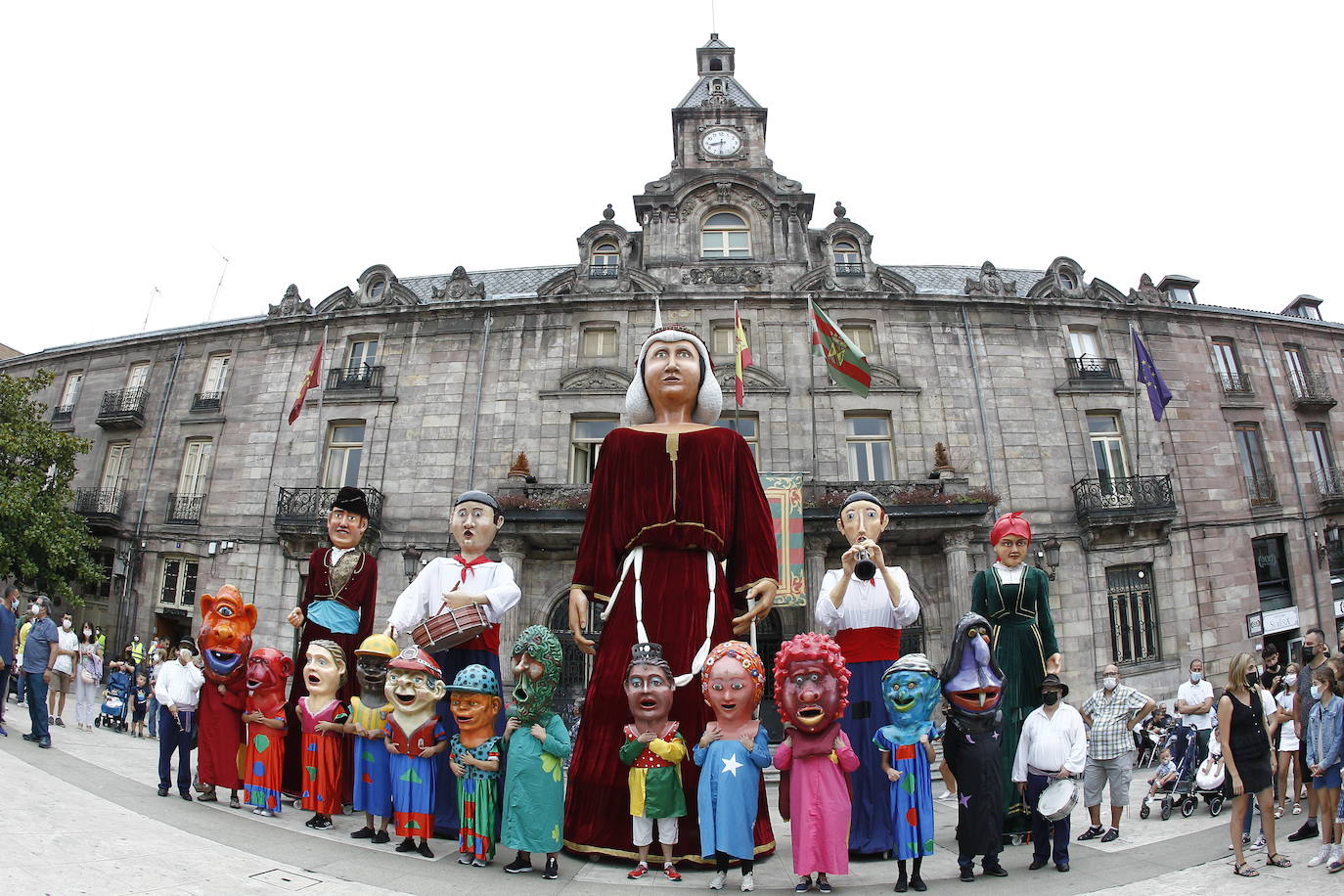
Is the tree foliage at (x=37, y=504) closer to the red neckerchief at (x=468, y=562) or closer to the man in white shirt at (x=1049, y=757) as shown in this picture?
the red neckerchief at (x=468, y=562)

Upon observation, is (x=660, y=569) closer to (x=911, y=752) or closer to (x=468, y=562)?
(x=468, y=562)

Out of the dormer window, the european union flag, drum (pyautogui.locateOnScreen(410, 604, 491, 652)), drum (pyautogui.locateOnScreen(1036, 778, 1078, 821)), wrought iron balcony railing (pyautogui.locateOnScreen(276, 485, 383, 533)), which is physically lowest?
drum (pyautogui.locateOnScreen(1036, 778, 1078, 821))

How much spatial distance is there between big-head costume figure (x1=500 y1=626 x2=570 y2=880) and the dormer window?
15074mm

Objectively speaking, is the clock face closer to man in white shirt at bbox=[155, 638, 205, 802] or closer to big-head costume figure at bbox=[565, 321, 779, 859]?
big-head costume figure at bbox=[565, 321, 779, 859]

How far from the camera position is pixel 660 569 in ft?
17.0

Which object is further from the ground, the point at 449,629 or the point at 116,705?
the point at 449,629

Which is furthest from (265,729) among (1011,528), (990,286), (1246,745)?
(990,286)

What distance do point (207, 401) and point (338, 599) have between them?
15.5m

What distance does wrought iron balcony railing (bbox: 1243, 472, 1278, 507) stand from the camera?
1725 cm

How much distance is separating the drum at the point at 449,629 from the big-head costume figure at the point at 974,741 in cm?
339

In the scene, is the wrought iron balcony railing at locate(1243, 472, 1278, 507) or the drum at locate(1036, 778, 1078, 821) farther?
the wrought iron balcony railing at locate(1243, 472, 1278, 507)

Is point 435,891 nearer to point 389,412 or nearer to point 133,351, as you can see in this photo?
point 389,412

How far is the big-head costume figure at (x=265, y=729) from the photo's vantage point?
5.69m

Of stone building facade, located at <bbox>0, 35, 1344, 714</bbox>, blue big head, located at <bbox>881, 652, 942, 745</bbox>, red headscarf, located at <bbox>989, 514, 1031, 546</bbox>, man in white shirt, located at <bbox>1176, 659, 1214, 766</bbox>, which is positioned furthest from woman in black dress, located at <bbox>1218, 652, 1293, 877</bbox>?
stone building facade, located at <bbox>0, 35, 1344, 714</bbox>
